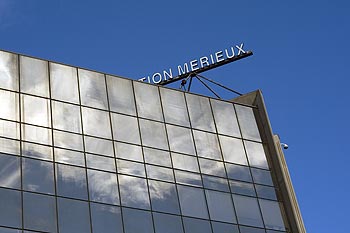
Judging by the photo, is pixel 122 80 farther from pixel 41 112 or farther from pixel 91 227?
pixel 91 227

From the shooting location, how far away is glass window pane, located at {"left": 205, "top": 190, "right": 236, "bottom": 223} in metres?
53.0

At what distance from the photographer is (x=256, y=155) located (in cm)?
5834

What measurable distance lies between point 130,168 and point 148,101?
6.26 metres

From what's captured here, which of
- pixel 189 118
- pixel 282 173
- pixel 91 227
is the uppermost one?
pixel 189 118

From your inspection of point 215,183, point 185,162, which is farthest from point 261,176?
point 185,162

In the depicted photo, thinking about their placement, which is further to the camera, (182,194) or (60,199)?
(182,194)

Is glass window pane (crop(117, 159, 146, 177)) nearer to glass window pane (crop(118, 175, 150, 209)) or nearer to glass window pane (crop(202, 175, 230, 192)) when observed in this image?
glass window pane (crop(118, 175, 150, 209))

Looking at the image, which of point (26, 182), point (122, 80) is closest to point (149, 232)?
point (26, 182)

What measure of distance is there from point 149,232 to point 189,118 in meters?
10.6

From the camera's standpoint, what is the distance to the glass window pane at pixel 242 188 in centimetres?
5519

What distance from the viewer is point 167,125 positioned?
56094 mm

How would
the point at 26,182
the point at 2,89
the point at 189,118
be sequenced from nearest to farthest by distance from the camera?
the point at 26,182
the point at 2,89
the point at 189,118

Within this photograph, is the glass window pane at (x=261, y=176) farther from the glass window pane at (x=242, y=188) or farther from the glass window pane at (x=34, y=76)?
the glass window pane at (x=34, y=76)

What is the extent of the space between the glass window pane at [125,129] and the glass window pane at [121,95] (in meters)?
0.59
